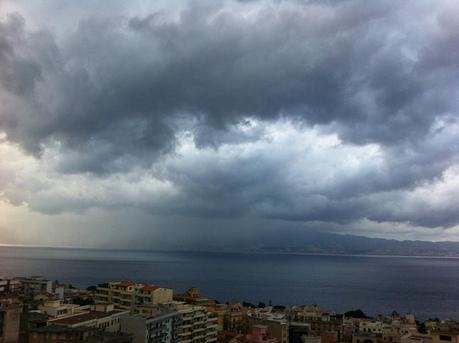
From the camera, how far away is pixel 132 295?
3307 inches

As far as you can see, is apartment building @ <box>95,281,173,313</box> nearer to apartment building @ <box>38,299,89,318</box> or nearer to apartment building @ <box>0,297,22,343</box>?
apartment building @ <box>38,299,89,318</box>

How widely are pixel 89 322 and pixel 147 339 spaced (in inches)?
363

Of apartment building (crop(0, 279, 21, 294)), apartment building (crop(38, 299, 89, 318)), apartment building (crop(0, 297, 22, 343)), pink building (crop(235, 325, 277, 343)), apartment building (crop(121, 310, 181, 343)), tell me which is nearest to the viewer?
apartment building (crop(0, 297, 22, 343))

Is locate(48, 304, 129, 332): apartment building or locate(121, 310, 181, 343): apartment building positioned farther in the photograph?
locate(121, 310, 181, 343): apartment building

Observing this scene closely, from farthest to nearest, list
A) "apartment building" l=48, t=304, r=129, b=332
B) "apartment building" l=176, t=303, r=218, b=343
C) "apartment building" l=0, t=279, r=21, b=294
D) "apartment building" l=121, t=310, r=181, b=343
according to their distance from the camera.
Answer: "apartment building" l=0, t=279, r=21, b=294
"apartment building" l=176, t=303, r=218, b=343
"apartment building" l=121, t=310, r=181, b=343
"apartment building" l=48, t=304, r=129, b=332

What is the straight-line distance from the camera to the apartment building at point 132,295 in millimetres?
82000

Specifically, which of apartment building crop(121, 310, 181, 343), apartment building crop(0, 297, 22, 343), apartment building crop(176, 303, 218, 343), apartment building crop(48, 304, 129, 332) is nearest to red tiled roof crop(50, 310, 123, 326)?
apartment building crop(48, 304, 129, 332)

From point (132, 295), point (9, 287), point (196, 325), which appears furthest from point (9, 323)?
point (9, 287)

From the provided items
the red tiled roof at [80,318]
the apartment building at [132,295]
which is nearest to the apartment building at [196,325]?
the apartment building at [132,295]

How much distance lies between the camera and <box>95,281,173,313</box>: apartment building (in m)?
82.0

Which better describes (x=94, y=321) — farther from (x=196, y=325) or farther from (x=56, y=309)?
(x=196, y=325)

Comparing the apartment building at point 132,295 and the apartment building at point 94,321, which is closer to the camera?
the apartment building at point 94,321

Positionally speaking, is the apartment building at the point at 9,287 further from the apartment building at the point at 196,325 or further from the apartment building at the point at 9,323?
the apartment building at the point at 9,323

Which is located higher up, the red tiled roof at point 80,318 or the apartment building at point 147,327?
the red tiled roof at point 80,318
